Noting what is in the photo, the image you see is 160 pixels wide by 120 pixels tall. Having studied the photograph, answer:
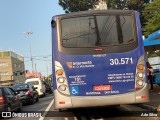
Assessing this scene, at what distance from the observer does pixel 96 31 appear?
12336 mm

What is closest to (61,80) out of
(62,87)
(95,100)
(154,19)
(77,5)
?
(62,87)

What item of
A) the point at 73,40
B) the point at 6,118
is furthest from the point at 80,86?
the point at 6,118

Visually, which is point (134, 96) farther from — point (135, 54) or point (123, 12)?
point (123, 12)

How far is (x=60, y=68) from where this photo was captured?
12.1 meters

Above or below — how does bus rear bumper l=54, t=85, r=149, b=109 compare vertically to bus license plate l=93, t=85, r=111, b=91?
below

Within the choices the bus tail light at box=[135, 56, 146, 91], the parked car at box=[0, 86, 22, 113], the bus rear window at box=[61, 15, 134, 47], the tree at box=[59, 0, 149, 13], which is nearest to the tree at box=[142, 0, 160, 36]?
the tree at box=[59, 0, 149, 13]

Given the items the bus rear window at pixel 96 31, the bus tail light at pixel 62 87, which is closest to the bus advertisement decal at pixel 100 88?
the bus tail light at pixel 62 87

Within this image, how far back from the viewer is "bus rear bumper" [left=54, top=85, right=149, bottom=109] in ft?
39.1

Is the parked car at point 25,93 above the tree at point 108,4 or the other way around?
the other way around

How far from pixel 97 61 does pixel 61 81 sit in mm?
1233

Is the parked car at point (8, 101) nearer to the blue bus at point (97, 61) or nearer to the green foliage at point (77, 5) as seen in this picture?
the blue bus at point (97, 61)

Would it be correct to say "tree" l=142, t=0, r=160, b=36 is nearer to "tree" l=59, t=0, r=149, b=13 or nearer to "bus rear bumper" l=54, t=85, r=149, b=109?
"tree" l=59, t=0, r=149, b=13

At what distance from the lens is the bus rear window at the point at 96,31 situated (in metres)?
12.3

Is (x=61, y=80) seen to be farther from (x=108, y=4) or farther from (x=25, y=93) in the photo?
(x=108, y=4)
